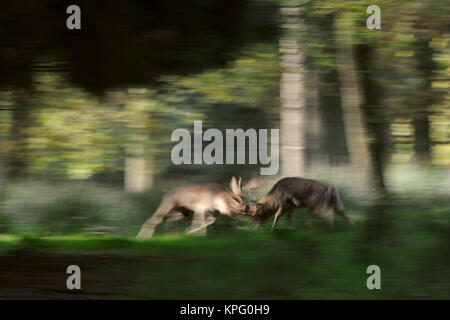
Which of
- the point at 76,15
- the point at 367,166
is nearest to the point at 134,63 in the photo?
the point at 76,15

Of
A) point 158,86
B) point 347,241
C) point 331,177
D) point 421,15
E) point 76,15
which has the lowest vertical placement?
point 347,241

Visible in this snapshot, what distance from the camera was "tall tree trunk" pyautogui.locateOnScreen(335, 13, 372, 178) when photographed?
9086mm

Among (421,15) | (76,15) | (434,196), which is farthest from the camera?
(421,15)

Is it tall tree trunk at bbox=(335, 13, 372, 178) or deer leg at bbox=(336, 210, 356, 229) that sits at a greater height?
tall tree trunk at bbox=(335, 13, 372, 178)

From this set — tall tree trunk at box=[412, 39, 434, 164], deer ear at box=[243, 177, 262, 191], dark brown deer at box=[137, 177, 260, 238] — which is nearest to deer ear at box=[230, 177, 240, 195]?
dark brown deer at box=[137, 177, 260, 238]

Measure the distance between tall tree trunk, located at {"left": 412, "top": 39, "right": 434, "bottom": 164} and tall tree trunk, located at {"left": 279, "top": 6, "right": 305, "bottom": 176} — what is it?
5.18 feet

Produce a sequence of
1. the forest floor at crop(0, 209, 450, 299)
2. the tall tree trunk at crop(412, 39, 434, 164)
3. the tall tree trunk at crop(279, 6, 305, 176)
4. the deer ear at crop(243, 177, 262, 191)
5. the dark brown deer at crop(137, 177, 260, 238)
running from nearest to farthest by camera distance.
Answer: the forest floor at crop(0, 209, 450, 299) → the dark brown deer at crop(137, 177, 260, 238) → the tall tree trunk at crop(412, 39, 434, 164) → the tall tree trunk at crop(279, 6, 305, 176) → the deer ear at crop(243, 177, 262, 191)

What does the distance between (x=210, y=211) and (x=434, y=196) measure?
275 centimetres

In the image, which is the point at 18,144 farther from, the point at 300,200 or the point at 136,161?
→ the point at 300,200

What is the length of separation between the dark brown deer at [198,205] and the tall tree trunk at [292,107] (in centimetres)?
99

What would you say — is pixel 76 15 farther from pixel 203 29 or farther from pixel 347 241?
pixel 347 241

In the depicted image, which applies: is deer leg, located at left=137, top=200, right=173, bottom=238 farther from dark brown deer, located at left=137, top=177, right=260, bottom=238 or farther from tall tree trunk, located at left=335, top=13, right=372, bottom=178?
tall tree trunk, located at left=335, top=13, right=372, bottom=178

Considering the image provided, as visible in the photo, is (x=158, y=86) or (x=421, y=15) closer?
(x=158, y=86)

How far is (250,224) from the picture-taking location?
888 cm
